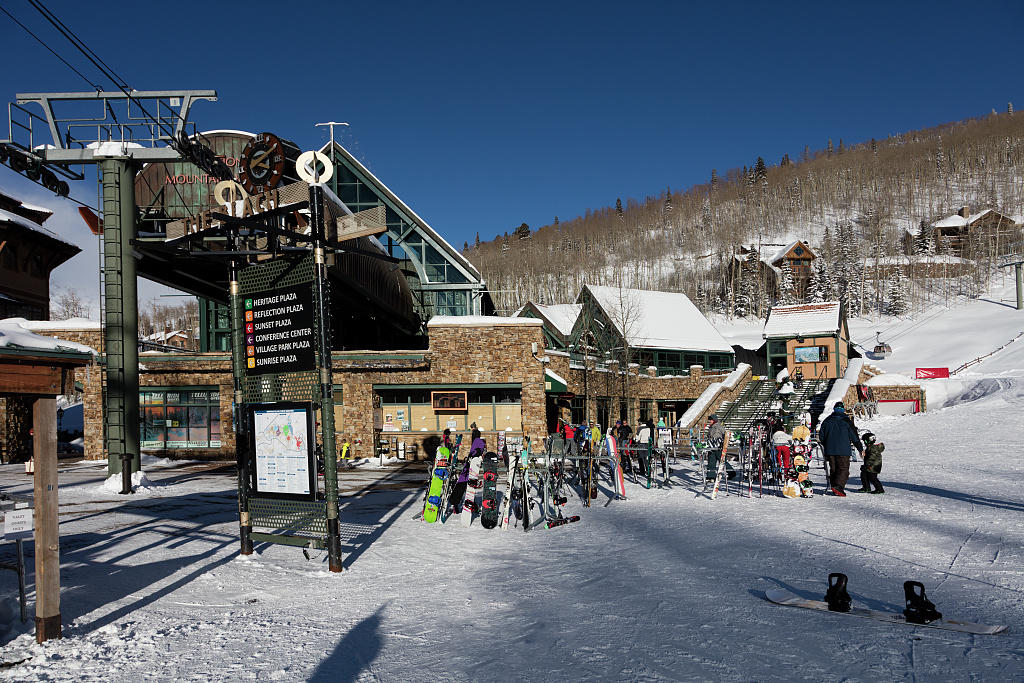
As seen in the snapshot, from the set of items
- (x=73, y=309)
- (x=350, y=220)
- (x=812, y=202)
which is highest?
(x=812, y=202)

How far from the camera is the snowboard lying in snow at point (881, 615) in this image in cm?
572

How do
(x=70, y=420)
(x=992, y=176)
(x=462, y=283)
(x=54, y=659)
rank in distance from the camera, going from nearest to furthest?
(x=54, y=659), (x=462, y=283), (x=70, y=420), (x=992, y=176)

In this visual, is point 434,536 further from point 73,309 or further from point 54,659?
point 73,309

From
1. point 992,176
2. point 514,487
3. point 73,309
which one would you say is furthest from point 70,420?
point 992,176

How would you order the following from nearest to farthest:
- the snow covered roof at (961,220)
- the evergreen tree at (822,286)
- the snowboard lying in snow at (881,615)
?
the snowboard lying in snow at (881,615) → the evergreen tree at (822,286) → the snow covered roof at (961,220)

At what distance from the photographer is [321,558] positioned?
9.45 metres

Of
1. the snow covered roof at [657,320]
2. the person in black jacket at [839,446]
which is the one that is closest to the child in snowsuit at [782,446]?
the person in black jacket at [839,446]

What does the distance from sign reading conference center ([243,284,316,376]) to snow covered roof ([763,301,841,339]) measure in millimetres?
41407

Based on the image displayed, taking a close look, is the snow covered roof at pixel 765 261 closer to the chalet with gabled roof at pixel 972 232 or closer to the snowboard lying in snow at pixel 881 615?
the chalet with gabled roof at pixel 972 232

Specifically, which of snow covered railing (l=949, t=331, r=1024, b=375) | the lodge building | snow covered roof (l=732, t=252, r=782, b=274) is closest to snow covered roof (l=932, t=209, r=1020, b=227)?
snow covered roof (l=732, t=252, r=782, b=274)

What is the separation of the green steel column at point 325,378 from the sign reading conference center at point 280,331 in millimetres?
150

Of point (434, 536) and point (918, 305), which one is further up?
point (918, 305)

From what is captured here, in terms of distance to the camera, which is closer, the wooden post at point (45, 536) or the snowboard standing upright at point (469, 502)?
the wooden post at point (45, 536)

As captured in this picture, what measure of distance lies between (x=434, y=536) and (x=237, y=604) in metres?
4.23
